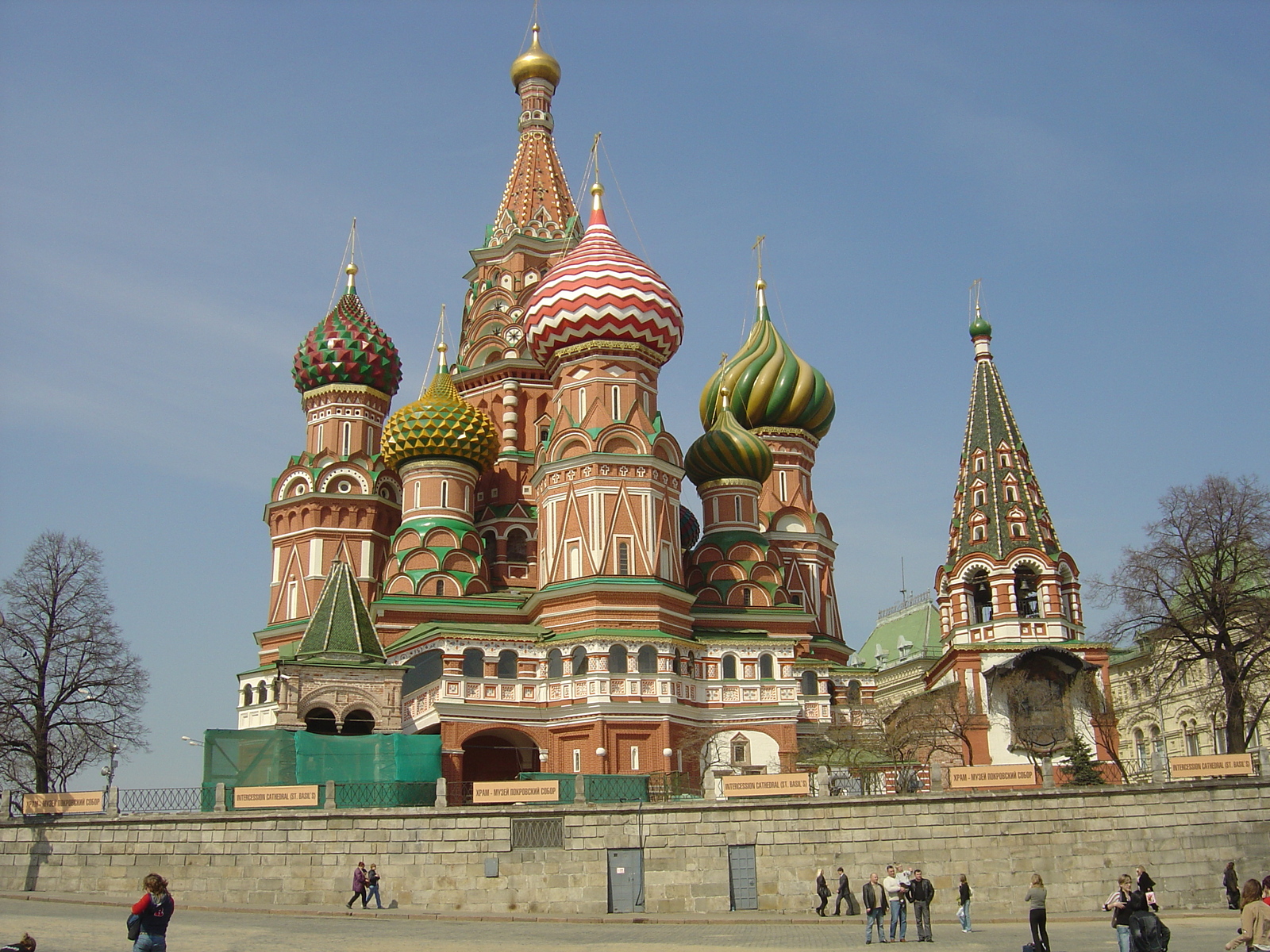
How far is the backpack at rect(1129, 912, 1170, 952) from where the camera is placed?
14.0 metres

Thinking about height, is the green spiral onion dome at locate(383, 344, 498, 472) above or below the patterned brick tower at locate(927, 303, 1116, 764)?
above

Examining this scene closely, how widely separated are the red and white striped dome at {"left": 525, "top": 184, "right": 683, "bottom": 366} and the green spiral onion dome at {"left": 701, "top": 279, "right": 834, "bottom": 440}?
720cm

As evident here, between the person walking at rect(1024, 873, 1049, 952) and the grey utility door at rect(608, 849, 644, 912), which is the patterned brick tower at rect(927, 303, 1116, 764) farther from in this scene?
the person walking at rect(1024, 873, 1049, 952)

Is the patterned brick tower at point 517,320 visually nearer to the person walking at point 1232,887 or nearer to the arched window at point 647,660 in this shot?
the arched window at point 647,660

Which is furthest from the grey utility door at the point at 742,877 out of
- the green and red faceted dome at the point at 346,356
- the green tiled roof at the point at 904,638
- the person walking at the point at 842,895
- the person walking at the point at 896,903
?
the green tiled roof at the point at 904,638

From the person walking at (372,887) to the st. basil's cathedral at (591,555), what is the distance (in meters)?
6.87

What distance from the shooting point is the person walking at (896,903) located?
65.1ft

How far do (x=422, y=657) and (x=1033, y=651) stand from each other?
17292 millimetres

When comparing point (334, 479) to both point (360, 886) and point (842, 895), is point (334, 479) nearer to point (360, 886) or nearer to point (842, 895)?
point (360, 886)

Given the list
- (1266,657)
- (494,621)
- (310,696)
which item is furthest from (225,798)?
(1266,657)

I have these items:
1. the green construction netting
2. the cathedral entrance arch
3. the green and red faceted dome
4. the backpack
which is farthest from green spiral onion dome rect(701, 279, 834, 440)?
the backpack

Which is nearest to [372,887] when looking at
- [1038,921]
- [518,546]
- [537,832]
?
[537,832]

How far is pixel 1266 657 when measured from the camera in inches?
1204

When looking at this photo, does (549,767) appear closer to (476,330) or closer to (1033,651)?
(1033,651)
